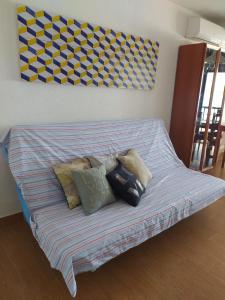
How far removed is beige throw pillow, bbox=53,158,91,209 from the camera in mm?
1754

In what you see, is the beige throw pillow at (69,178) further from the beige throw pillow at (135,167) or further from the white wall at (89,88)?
the white wall at (89,88)

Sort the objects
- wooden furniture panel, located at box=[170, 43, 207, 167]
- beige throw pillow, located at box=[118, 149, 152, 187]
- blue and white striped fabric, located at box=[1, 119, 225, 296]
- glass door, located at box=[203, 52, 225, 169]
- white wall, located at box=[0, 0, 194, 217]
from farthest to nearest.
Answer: glass door, located at box=[203, 52, 225, 169] < wooden furniture panel, located at box=[170, 43, 207, 167] < beige throw pillow, located at box=[118, 149, 152, 187] < white wall, located at box=[0, 0, 194, 217] < blue and white striped fabric, located at box=[1, 119, 225, 296]

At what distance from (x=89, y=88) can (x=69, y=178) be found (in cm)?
104

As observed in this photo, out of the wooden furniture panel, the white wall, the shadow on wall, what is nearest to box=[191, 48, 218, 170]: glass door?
the wooden furniture panel

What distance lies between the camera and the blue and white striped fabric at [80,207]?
1369mm

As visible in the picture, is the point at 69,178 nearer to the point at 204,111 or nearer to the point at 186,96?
the point at 186,96

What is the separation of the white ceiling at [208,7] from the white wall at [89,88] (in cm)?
13

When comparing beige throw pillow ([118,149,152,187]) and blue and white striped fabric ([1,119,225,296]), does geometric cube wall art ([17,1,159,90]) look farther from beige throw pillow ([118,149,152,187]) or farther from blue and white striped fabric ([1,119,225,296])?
beige throw pillow ([118,149,152,187])

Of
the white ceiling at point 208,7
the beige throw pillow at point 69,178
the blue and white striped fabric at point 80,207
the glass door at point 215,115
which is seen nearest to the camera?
the blue and white striped fabric at point 80,207

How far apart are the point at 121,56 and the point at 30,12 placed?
103 centimetres

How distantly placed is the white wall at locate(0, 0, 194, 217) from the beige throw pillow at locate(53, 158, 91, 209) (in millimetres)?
556

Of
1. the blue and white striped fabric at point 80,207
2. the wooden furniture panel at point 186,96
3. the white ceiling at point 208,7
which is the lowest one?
the blue and white striped fabric at point 80,207

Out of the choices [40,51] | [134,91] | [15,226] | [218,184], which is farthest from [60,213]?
[134,91]

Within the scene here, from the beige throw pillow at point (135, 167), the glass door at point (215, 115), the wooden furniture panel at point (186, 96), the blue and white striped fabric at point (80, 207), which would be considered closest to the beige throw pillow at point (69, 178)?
the blue and white striped fabric at point (80, 207)
